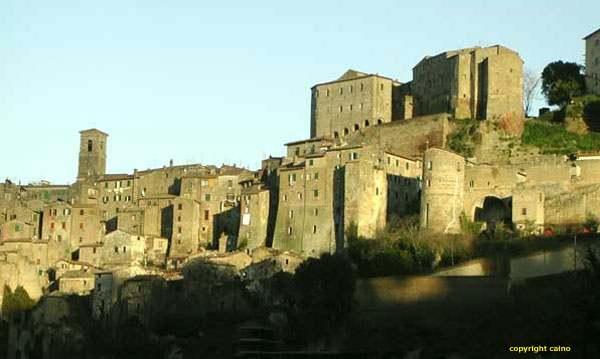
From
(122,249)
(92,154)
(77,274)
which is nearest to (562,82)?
(122,249)

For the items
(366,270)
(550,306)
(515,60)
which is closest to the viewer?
(550,306)

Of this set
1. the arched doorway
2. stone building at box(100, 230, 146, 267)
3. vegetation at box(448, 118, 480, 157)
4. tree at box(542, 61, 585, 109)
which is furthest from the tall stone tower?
the arched doorway

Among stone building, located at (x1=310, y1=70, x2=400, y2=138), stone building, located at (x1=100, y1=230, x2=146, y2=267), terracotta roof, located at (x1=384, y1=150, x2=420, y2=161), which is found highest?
stone building, located at (x1=310, y1=70, x2=400, y2=138)

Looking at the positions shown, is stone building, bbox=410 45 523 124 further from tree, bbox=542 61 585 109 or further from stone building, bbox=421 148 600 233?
stone building, bbox=421 148 600 233

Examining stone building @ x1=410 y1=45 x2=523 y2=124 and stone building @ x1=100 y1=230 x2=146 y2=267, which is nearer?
stone building @ x1=410 y1=45 x2=523 y2=124

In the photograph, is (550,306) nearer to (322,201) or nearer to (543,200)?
(543,200)

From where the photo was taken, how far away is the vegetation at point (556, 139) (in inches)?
2904

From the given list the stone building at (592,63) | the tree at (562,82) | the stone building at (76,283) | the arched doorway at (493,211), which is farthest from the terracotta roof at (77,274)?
the stone building at (592,63)

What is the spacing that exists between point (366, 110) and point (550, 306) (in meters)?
30.4

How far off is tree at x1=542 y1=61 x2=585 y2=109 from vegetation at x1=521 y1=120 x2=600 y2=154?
12.4ft

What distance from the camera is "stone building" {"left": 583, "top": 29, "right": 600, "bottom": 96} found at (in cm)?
8150

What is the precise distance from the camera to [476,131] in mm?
77000

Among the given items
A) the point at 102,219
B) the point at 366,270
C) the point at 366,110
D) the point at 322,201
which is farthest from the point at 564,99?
the point at 102,219

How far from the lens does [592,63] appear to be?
8356 cm
